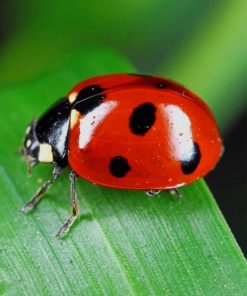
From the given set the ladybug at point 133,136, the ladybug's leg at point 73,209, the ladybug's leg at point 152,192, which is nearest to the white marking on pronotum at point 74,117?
the ladybug at point 133,136

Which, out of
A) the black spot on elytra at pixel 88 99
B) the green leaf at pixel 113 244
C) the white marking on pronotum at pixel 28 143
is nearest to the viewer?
the green leaf at pixel 113 244

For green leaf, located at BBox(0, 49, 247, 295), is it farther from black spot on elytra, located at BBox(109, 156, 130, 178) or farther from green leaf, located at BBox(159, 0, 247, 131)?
green leaf, located at BBox(159, 0, 247, 131)

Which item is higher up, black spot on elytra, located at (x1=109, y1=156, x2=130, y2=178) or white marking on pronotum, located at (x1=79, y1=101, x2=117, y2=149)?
white marking on pronotum, located at (x1=79, y1=101, x2=117, y2=149)

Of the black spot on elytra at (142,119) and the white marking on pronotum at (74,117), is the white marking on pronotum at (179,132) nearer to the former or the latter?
the black spot on elytra at (142,119)

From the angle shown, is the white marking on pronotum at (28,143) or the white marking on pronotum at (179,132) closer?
the white marking on pronotum at (179,132)

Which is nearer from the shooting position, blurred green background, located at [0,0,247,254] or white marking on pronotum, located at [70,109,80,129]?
white marking on pronotum, located at [70,109,80,129]

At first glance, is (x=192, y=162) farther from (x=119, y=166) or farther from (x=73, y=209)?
(x=73, y=209)

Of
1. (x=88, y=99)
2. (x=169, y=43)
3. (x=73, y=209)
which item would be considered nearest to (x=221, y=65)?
(x=169, y=43)

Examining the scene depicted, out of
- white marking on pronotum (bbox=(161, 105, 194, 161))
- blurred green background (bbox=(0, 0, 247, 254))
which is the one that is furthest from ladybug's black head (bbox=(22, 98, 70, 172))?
blurred green background (bbox=(0, 0, 247, 254))
